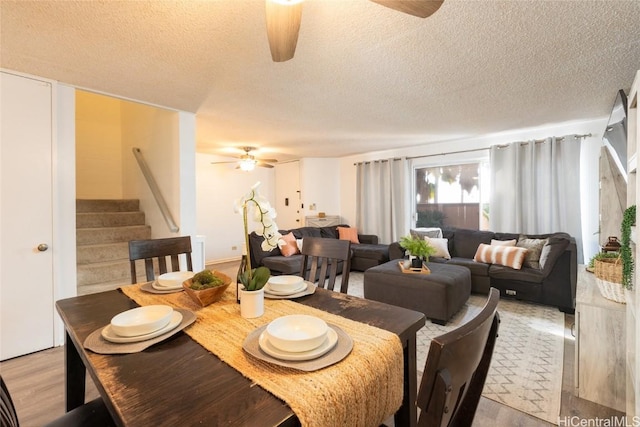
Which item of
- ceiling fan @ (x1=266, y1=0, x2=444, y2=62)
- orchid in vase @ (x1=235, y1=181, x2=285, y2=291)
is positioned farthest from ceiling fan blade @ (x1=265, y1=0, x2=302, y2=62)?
orchid in vase @ (x1=235, y1=181, x2=285, y2=291)

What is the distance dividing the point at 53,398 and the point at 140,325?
1.56m

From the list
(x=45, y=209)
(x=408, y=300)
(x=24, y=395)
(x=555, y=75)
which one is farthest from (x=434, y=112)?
(x=24, y=395)

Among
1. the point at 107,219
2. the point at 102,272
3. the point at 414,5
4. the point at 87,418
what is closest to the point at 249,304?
the point at 87,418

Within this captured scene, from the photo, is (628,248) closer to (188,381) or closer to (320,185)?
(188,381)

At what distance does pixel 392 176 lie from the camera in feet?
17.7

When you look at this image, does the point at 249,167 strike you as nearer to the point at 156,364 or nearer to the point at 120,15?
the point at 120,15

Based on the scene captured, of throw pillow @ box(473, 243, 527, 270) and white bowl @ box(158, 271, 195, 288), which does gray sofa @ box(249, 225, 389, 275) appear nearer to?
throw pillow @ box(473, 243, 527, 270)

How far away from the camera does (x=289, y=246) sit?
14.9 feet

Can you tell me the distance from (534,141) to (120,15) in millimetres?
4669

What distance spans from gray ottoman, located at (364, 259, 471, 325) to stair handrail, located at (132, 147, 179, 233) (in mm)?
2319

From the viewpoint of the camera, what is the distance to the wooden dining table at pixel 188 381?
2.04ft

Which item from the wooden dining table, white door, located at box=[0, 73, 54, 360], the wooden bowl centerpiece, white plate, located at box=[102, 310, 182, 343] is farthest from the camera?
white door, located at box=[0, 73, 54, 360]

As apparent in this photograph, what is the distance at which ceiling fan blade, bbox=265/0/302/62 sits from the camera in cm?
121

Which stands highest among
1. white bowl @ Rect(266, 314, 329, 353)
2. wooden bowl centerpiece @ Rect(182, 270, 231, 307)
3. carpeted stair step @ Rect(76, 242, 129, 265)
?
wooden bowl centerpiece @ Rect(182, 270, 231, 307)
